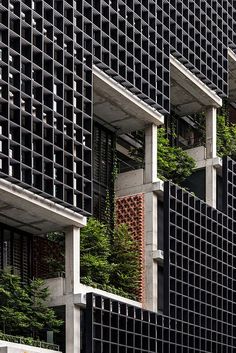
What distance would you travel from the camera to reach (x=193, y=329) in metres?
70.2

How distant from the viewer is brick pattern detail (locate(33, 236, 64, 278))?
63562mm

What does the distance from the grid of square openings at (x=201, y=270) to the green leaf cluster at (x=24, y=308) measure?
975 centimetres

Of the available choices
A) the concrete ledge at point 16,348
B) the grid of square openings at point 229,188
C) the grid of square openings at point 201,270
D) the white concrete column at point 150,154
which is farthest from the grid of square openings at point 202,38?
the concrete ledge at point 16,348

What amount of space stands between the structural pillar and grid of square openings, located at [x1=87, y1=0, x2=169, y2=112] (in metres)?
6.95

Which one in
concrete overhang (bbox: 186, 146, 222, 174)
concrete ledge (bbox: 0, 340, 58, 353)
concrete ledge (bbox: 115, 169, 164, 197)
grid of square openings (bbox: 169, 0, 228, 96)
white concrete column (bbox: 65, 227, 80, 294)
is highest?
grid of square openings (bbox: 169, 0, 228, 96)

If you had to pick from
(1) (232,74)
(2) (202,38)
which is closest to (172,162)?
(2) (202,38)

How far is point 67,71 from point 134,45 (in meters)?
8.58

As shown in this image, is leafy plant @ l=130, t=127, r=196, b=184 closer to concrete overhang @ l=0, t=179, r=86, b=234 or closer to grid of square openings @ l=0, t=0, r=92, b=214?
grid of square openings @ l=0, t=0, r=92, b=214

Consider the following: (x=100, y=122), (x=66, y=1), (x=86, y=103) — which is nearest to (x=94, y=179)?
(x=100, y=122)

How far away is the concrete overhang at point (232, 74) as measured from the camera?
82669 mm

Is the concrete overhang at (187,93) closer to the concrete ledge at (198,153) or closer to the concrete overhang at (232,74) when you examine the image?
the concrete ledge at (198,153)

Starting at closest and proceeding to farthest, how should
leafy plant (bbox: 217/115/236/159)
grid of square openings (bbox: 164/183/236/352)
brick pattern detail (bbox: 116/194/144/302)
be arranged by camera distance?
brick pattern detail (bbox: 116/194/144/302) → grid of square openings (bbox: 164/183/236/352) → leafy plant (bbox: 217/115/236/159)

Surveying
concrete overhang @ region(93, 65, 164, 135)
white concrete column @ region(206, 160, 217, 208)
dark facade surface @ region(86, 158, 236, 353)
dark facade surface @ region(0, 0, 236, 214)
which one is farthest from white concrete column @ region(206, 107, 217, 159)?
concrete overhang @ region(93, 65, 164, 135)

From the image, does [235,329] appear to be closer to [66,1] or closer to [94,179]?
[94,179]
